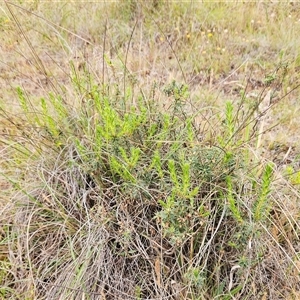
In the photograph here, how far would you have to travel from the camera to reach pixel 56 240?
171cm

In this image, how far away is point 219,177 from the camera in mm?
1611

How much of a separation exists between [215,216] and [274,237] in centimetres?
26

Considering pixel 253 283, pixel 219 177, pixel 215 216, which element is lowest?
pixel 253 283

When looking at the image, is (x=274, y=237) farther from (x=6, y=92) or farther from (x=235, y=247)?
(x=6, y=92)

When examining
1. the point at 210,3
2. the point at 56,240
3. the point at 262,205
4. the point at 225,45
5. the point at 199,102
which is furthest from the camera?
the point at 210,3

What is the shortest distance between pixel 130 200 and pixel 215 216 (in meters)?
0.35

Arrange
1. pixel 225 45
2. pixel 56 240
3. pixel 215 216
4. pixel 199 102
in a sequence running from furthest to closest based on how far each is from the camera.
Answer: pixel 225 45 → pixel 199 102 → pixel 56 240 → pixel 215 216

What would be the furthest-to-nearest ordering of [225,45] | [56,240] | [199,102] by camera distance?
[225,45], [199,102], [56,240]

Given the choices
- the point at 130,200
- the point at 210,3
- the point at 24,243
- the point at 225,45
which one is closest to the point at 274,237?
the point at 130,200

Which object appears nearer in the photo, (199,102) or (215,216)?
(215,216)

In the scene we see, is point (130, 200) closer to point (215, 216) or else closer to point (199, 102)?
point (215, 216)

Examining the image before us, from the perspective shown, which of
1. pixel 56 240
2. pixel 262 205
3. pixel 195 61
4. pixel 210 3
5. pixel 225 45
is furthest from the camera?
pixel 210 3

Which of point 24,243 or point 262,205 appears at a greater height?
point 262,205

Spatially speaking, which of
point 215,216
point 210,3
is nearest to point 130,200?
point 215,216
